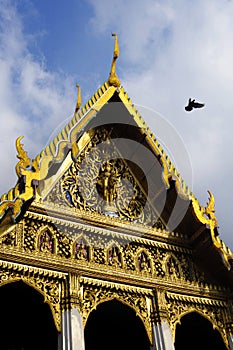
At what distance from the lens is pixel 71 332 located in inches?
343

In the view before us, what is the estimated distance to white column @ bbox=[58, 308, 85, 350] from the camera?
28.2ft

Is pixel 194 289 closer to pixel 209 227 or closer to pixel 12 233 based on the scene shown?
pixel 209 227

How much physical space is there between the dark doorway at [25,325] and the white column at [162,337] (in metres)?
1.86

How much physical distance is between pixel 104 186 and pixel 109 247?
138 cm

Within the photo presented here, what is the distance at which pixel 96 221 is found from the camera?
10.3 meters

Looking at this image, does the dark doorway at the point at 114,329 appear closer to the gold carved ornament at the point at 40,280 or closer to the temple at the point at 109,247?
the temple at the point at 109,247

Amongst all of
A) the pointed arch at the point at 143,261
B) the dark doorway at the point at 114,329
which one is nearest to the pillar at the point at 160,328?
the dark doorway at the point at 114,329

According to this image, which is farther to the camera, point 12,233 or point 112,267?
point 112,267

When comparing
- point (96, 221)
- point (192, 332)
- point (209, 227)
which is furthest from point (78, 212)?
point (192, 332)

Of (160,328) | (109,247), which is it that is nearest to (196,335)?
(160,328)

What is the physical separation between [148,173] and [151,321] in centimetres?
322

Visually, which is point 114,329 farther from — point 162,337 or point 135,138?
point 135,138

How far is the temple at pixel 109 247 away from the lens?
9.09m

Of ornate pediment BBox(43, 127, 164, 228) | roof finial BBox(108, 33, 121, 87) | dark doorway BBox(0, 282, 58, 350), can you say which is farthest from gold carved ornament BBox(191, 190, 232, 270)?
dark doorway BBox(0, 282, 58, 350)
